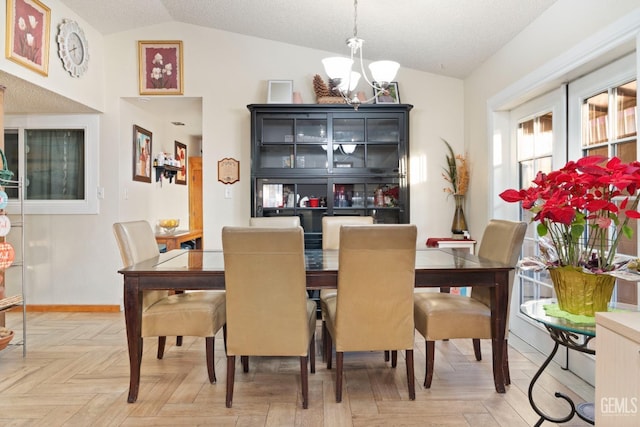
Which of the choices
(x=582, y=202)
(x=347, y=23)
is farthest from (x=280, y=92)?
(x=582, y=202)

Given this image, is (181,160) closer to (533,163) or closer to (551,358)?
(533,163)

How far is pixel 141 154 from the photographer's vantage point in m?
4.52

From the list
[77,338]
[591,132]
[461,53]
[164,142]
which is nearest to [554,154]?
[591,132]

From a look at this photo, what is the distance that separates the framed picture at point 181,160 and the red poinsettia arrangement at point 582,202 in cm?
491

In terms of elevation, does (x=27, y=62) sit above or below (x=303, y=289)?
above

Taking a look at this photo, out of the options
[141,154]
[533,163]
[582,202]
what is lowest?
[582,202]

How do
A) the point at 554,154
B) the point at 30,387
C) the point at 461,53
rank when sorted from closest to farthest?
1. the point at 30,387
2. the point at 554,154
3. the point at 461,53

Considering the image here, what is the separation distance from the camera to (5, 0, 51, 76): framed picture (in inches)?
109

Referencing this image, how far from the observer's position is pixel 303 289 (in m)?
2.07

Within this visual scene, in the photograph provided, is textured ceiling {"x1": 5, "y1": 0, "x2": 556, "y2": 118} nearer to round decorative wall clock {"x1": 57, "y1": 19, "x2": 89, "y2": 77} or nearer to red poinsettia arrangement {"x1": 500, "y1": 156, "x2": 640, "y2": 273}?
round decorative wall clock {"x1": 57, "y1": 19, "x2": 89, "y2": 77}

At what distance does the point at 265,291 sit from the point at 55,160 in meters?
3.30

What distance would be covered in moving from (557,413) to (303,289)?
4.55ft

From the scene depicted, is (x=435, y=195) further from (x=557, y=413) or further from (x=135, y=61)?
(x=135, y=61)

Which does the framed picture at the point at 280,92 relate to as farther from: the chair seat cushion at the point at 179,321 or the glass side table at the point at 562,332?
the glass side table at the point at 562,332
